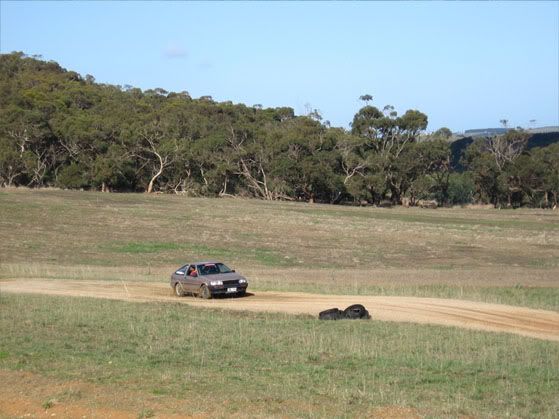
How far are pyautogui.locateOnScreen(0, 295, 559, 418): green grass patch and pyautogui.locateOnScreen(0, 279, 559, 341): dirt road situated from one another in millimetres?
2251

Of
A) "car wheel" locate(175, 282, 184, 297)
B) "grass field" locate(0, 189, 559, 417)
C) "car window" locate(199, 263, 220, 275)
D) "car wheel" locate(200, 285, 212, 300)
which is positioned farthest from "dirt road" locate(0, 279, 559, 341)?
"grass field" locate(0, 189, 559, 417)

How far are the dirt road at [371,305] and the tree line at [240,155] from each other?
72975 millimetres

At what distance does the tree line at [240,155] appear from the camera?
106312 millimetres

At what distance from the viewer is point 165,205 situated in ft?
278

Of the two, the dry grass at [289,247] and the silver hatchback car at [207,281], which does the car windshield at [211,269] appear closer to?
the silver hatchback car at [207,281]

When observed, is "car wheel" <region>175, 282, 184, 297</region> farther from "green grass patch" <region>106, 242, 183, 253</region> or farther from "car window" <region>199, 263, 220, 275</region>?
"green grass patch" <region>106, 242, 183, 253</region>

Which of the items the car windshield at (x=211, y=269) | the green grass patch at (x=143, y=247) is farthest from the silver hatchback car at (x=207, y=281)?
the green grass patch at (x=143, y=247)

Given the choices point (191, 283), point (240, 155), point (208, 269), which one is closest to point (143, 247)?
point (208, 269)

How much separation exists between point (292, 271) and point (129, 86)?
458 ft

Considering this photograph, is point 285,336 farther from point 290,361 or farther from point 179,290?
point 179,290

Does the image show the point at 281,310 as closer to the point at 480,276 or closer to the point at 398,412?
the point at 398,412

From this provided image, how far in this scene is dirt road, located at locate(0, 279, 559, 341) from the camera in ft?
78.7

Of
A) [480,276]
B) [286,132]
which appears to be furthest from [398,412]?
[286,132]

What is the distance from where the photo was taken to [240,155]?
11338 cm
